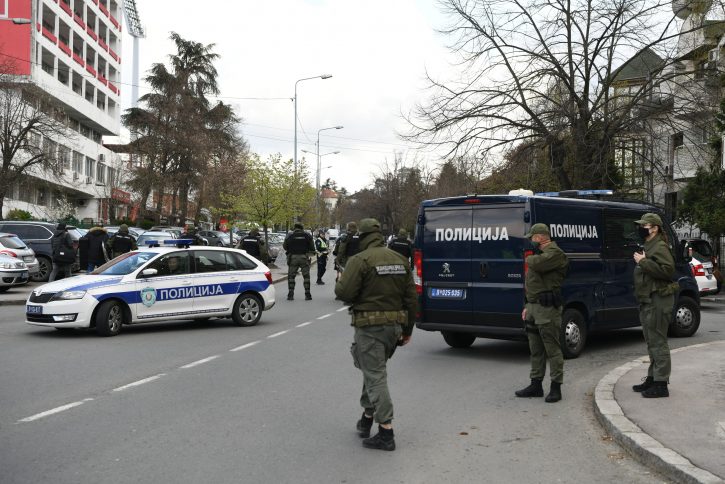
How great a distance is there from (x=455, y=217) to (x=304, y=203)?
29.5 metres

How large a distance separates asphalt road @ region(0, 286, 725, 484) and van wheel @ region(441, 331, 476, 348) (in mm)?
185

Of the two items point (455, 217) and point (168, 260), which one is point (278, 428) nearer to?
point (455, 217)

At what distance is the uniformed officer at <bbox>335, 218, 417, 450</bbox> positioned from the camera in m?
5.79

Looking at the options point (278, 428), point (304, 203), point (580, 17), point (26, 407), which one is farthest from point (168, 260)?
point (304, 203)

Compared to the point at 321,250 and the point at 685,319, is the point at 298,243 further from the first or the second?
the point at 685,319

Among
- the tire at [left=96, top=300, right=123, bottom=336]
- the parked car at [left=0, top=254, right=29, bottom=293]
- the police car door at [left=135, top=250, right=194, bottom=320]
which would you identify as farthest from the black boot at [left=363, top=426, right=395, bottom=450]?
the parked car at [left=0, top=254, right=29, bottom=293]

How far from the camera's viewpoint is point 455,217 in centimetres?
1051

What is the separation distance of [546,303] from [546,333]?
31 cm

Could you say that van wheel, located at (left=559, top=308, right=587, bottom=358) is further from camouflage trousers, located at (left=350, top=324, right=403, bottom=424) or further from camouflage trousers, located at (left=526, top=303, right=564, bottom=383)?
camouflage trousers, located at (left=350, top=324, right=403, bottom=424)

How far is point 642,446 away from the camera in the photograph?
5.58 meters

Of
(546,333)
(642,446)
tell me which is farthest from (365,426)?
(546,333)

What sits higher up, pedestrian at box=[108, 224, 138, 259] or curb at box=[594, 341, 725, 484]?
pedestrian at box=[108, 224, 138, 259]

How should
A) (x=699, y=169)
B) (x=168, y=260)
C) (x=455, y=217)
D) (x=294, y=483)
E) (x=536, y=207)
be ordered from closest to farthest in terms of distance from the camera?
(x=294, y=483) → (x=536, y=207) → (x=455, y=217) → (x=168, y=260) → (x=699, y=169)

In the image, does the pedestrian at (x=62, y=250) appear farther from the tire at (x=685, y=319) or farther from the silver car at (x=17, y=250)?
→ the tire at (x=685, y=319)
